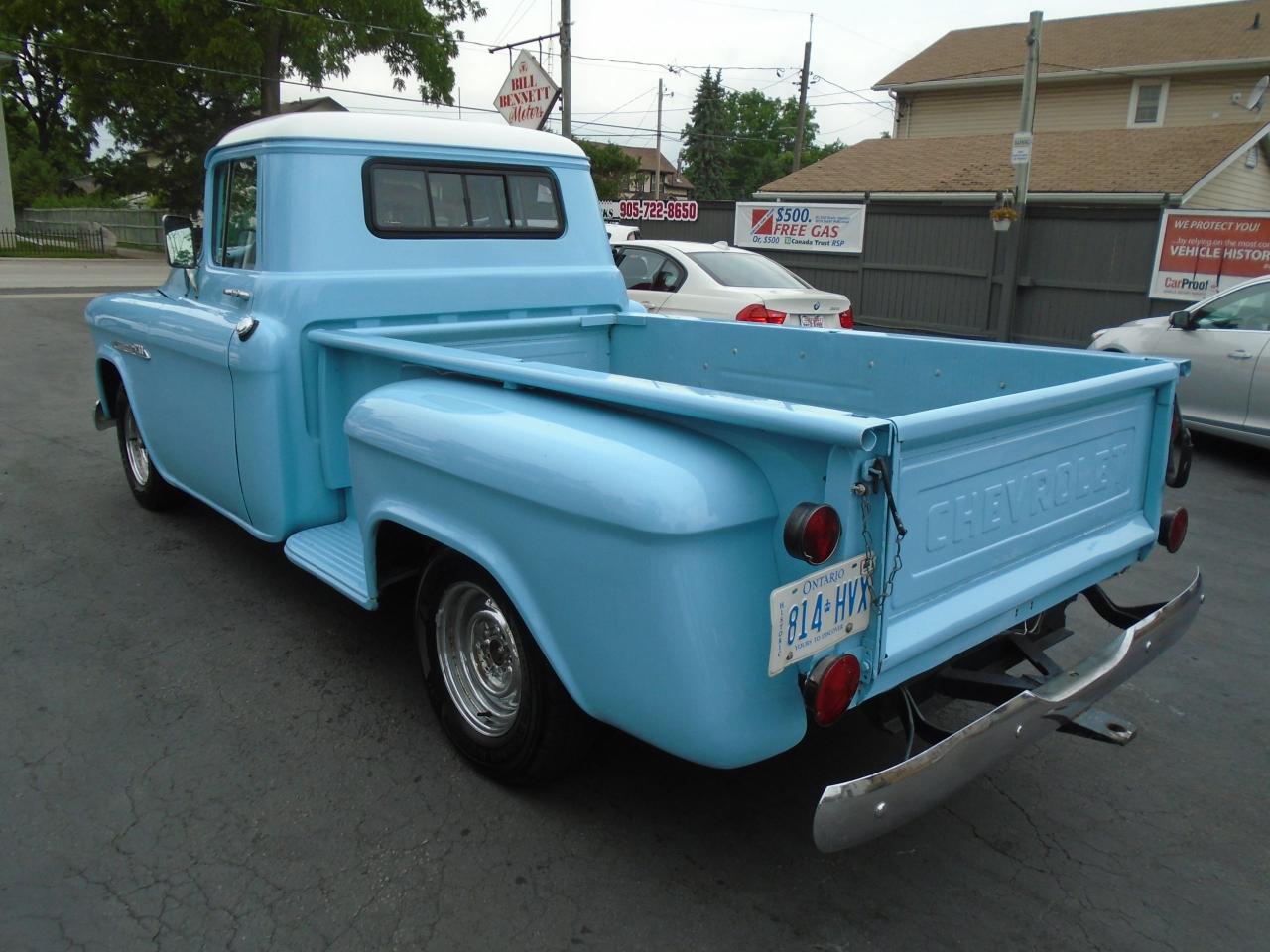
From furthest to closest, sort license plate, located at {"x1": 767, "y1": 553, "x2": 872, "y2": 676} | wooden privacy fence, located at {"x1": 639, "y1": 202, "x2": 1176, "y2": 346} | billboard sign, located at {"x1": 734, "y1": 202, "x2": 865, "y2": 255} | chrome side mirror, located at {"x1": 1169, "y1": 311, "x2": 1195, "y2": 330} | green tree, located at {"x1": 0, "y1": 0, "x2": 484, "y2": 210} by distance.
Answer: green tree, located at {"x1": 0, "y1": 0, "x2": 484, "y2": 210} → billboard sign, located at {"x1": 734, "y1": 202, "x2": 865, "y2": 255} → wooden privacy fence, located at {"x1": 639, "y1": 202, "x2": 1176, "y2": 346} → chrome side mirror, located at {"x1": 1169, "y1": 311, "x2": 1195, "y2": 330} → license plate, located at {"x1": 767, "y1": 553, "x2": 872, "y2": 676}

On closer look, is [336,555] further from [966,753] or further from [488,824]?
[966,753]

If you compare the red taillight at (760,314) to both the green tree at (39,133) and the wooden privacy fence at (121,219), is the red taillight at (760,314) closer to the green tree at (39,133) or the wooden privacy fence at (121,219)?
the wooden privacy fence at (121,219)

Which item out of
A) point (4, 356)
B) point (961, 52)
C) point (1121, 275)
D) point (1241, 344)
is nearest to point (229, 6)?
point (4, 356)

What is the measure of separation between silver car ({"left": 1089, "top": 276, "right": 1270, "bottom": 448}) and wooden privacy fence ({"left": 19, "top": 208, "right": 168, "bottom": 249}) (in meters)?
35.9

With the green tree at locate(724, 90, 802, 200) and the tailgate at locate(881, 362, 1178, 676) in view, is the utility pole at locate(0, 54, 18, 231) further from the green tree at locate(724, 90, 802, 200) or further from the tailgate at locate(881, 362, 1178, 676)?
the green tree at locate(724, 90, 802, 200)

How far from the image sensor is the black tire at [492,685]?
2.85 metres

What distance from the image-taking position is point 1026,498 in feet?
8.88

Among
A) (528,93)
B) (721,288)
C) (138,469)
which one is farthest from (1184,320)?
(528,93)

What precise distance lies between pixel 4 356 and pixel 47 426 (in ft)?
14.1

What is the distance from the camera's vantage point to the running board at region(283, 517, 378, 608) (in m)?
3.46

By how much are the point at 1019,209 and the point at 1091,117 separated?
17141mm

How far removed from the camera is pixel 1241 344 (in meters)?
7.42

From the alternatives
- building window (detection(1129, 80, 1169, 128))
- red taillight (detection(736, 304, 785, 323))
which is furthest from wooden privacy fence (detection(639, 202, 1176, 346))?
building window (detection(1129, 80, 1169, 128))

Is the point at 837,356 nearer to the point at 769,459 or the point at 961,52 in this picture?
the point at 769,459
